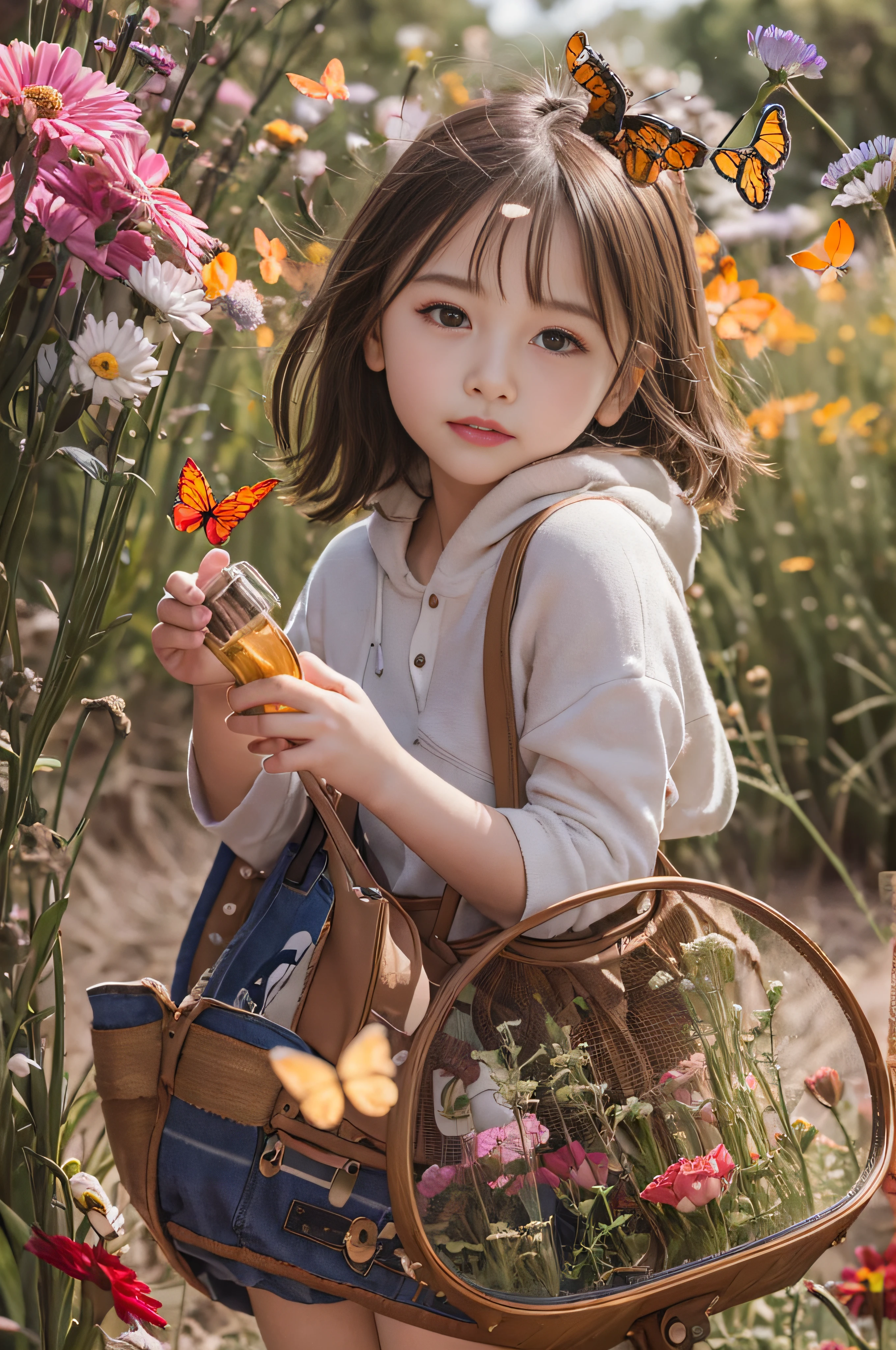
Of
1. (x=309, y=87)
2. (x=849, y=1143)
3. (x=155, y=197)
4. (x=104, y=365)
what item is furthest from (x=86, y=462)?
(x=849, y=1143)

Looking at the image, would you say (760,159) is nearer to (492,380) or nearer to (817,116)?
(817,116)

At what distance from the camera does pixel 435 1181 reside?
78 cm

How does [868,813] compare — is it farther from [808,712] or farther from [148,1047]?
[148,1047]

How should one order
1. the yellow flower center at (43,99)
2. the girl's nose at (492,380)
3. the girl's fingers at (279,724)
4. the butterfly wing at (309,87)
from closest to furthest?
the yellow flower center at (43,99)
the girl's fingers at (279,724)
the girl's nose at (492,380)
the butterfly wing at (309,87)

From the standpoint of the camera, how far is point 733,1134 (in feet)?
2.91

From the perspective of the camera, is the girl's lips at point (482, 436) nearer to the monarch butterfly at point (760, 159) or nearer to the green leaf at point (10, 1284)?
the monarch butterfly at point (760, 159)

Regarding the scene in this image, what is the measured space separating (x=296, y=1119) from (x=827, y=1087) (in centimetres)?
44

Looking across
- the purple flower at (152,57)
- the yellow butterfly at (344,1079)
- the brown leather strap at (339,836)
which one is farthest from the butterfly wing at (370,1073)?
the purple flower at (152,57)

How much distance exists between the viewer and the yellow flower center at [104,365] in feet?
2.42

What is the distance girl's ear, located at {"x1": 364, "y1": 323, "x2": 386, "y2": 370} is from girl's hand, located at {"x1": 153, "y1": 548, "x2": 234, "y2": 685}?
30 centimetres

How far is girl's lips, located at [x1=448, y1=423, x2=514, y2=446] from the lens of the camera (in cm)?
96

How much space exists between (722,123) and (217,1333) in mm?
1622

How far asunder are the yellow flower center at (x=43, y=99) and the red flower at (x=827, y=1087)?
0.88m

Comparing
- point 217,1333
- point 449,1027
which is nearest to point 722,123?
point 449,1027
